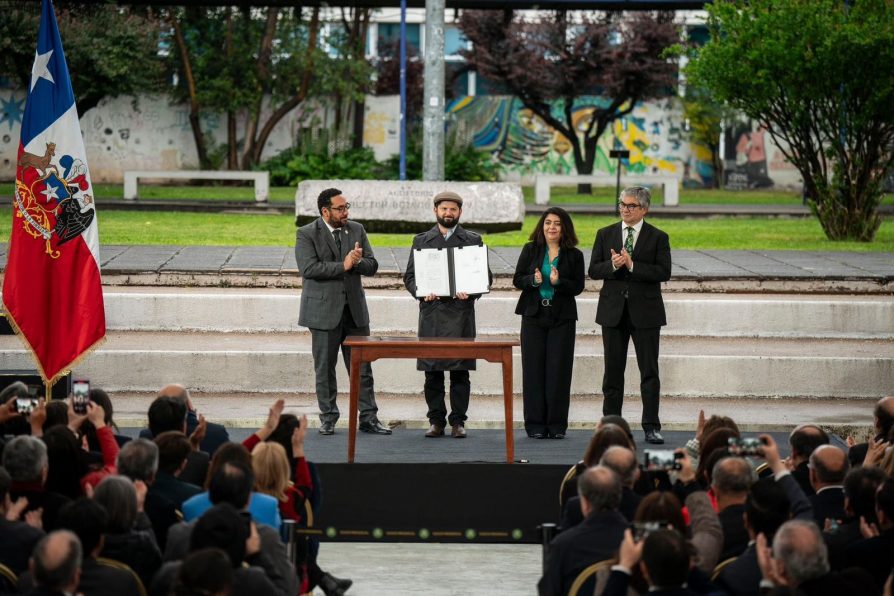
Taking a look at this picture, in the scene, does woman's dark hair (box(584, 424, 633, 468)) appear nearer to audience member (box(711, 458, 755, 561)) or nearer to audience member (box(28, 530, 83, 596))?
audience member (box(711, 458, 755, 561))

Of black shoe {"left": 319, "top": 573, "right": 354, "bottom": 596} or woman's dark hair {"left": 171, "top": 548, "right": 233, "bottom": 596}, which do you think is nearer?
woman's dark hair {"left": 171, "top": 548, "right": 233, "bottom": 596}

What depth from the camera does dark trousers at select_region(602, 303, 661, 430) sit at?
11797 mm

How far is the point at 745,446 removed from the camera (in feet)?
23.5

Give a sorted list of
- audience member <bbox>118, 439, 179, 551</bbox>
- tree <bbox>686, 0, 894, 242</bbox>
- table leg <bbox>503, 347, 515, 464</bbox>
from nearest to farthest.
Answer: audience member <bbox>118, 439, 179, 551</bbox>, table leg <bbox>503, 347, 515, 464</bbox>, tree <bbox>686, 0, 894, 242</bbox>

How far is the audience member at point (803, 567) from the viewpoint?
5.81 m

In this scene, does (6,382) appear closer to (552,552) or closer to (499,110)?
(552,552)

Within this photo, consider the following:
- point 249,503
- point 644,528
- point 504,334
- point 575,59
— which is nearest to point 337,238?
point 504,334

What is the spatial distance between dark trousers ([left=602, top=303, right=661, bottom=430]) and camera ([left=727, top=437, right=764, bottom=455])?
181 inches

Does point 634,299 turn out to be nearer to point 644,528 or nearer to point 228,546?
point 644,528

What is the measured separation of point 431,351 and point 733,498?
386 centimetres

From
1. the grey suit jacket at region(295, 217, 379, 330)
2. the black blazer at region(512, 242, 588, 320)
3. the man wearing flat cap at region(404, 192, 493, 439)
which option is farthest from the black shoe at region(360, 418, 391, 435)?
the black blazer at region(512, 242, 588, 320)

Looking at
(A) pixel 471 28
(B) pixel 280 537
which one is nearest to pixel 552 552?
(B) pixel 280 537

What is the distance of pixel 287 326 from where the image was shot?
48.8 feet

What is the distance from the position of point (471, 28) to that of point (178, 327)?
82.9ft
